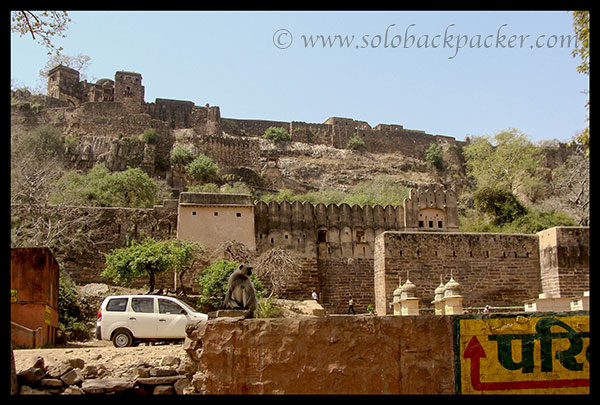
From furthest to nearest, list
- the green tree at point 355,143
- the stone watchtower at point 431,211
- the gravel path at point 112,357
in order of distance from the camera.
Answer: the green tree at point 355,143, the stone watchtower at point 431,211, the gravel path at point 112,357

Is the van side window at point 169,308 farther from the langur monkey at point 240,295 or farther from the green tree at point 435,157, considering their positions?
the green tree at point 435,157

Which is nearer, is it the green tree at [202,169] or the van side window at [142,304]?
the van side window at [142,304]

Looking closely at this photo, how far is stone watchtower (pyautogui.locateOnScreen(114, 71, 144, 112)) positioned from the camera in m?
48.1

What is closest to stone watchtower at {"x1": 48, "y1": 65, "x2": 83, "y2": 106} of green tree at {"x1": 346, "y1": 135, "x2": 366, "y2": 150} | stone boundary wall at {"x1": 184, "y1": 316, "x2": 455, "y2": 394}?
green tree at {"x1": 346, "y1": 135, "x2": 366, "y2": 150}

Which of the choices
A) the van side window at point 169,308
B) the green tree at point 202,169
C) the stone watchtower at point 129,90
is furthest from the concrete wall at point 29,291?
the stone watchtower at point 129,90

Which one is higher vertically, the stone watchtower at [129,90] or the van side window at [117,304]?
the stone watchtower at [129,90]

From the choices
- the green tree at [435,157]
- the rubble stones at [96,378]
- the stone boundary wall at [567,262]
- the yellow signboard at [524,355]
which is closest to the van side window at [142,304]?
the rubble stones at [96,378]

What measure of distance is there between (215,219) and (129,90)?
A: 2833cm

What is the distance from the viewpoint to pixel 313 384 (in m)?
6.96

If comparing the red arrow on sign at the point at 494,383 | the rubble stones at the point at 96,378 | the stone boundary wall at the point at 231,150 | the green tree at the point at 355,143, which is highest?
the green tree at the point at 355,143

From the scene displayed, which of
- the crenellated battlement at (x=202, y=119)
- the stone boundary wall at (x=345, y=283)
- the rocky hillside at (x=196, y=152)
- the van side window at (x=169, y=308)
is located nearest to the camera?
the van side window at (x=169, y=308)

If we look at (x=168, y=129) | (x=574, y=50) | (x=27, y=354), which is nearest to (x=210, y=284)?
(x=27, y=354)

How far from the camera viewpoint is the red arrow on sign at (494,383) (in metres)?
6.77

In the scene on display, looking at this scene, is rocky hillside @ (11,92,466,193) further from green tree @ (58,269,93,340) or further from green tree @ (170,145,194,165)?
green tree @ (58,269,93,340)
